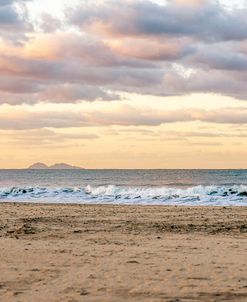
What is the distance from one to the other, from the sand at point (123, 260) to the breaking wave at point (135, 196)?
15.9 m

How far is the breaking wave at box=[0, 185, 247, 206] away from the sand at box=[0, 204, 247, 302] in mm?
15948

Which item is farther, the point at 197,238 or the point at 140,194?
the point at 140,194

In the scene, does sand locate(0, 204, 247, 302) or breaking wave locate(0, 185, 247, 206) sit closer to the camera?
sand locate(0, 204, 247, 302)

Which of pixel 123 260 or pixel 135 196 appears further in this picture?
pixel 135 196

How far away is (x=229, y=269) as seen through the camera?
37.1 feet

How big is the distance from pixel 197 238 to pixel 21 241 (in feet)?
17.3

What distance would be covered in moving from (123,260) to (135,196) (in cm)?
2884

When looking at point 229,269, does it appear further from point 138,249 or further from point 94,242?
point 94,242

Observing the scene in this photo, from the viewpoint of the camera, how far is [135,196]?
4128cm

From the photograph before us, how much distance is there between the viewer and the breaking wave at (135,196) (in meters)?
37.3

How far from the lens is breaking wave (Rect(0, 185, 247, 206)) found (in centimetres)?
3734

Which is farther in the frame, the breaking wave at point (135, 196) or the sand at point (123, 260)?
the breaking wave at point (135, 196)

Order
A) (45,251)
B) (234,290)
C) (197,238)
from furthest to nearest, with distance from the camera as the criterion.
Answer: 1. (197,238)
2. (45,251)
3. (234,290)

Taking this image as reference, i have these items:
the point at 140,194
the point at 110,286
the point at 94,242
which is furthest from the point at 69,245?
the point at 140,194
